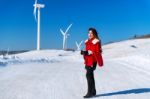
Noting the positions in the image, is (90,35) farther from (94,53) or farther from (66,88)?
(66,88)

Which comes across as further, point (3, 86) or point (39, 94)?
point (3, 86)

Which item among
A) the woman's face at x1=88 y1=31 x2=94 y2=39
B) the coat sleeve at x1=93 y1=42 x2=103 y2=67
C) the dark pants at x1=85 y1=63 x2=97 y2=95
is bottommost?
the dark pants at x1=85 y1=63 x2=97 y2=95

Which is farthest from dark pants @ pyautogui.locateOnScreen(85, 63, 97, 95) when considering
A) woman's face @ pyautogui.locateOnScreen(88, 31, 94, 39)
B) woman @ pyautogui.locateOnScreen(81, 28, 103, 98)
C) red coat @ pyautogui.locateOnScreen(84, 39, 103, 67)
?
woman's face @ pyautogui.locateOnScreen(88, 31, 94, 39)

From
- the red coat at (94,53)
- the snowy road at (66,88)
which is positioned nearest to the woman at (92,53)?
the red coat at (94,53)

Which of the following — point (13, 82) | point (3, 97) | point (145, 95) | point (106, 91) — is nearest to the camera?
point (3, 97)

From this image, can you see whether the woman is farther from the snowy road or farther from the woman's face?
the snowy road

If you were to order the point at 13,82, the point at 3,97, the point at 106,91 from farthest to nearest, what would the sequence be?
1. the point at 13,82
2. the point at 106,91
3. the point at 3,97

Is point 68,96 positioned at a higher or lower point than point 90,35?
lower

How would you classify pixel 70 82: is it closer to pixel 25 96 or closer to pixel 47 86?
pixel 47 86

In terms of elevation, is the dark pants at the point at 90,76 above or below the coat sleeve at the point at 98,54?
below

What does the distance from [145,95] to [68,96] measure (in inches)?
75.6

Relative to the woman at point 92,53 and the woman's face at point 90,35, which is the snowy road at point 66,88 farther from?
the woman's face at point 90,35

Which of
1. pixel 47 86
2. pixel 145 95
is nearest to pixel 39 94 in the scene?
pixel 47 86

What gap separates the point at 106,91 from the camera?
11.4 m
